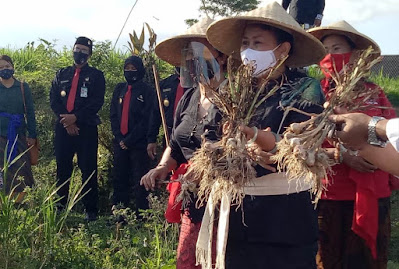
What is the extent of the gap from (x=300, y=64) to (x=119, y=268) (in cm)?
215

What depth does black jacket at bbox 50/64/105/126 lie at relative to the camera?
6.53m

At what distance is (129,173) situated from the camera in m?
6.46

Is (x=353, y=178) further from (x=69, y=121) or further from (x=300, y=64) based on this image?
(x=69, y=121)

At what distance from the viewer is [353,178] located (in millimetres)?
3607

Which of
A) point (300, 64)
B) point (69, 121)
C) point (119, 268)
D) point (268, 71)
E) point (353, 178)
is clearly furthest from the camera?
point (69, 121)

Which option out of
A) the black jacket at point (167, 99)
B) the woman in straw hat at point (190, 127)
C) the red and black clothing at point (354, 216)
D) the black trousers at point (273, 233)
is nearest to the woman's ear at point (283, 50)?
the woman in straw hat at point (190, 127)

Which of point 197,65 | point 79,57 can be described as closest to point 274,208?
point 197,65

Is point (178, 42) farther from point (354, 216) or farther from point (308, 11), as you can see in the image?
point (308, 11)

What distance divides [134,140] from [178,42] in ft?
8.71

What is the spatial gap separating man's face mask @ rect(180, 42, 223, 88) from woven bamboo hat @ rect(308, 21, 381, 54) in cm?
76

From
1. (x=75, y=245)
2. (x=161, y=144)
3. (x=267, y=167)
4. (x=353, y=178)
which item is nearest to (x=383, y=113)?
(x=353, y=178)

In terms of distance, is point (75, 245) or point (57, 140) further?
point (57, 140)

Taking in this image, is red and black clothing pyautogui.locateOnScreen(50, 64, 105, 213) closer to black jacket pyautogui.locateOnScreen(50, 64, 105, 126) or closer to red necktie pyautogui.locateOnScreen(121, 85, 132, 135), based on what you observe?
black jacket pyautogui.locateOnScreen(50, 64, 105, 126)

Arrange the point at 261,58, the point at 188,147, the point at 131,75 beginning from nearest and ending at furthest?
the point at 261,58
the point at 188,147
the point at 131,75
